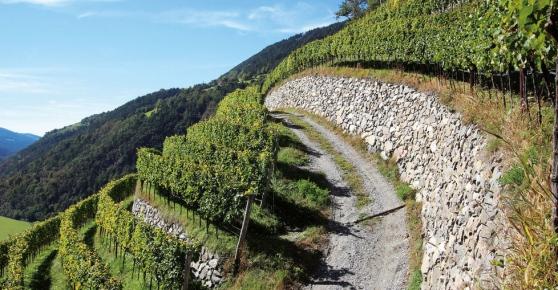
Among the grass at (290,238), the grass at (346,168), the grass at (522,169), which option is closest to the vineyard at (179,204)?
the grass at (290,238)

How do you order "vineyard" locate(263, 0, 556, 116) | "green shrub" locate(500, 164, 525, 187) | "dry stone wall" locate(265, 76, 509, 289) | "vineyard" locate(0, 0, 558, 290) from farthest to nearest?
"vineyard" locate(0, 0, 558, 290) < "dry stone wall" locate(265, 76, 509, 289) < "green shrub" locate(500, 164, 525, 187) < "vineyard" locate(263, 0, 556, 116)

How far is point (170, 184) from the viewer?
98.9 feet

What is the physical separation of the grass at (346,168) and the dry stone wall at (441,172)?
242 cm

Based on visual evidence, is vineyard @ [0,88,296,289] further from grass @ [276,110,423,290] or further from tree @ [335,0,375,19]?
tree @ [335,0,375,19]

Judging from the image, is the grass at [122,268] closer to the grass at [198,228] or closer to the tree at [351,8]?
the grass at [198,228]

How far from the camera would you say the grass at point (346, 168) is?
88.3ft

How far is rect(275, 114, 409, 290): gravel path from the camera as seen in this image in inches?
766

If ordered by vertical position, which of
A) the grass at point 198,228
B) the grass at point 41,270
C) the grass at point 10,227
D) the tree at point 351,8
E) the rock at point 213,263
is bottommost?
the grass at point 10,227

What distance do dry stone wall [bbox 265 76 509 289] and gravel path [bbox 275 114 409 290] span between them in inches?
61.9

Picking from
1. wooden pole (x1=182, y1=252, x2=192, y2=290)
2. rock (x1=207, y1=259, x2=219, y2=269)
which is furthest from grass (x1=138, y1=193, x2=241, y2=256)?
wooden pole (x1=182, y1=252, x2=192, y2=290)

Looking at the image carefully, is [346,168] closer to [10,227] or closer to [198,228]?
[198,228]

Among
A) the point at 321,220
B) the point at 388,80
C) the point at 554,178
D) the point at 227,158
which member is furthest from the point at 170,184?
the point at 554,178

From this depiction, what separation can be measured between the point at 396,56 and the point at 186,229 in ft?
79.9

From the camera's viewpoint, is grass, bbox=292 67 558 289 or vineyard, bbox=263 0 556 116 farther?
vineyard, bbox=263 0 556 116
